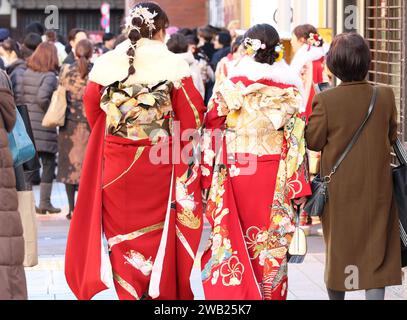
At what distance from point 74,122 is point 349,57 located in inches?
221

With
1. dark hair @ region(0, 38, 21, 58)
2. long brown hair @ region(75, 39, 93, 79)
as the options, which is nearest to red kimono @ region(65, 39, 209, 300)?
long brown hair @ region(75, 39, 93, 79)

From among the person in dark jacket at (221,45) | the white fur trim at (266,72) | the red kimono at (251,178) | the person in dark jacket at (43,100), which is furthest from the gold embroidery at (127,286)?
the person in dark jacket at (221,45)

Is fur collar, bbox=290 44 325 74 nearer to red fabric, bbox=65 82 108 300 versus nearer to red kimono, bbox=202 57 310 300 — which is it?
red kimono, bbox=202 57 310 300

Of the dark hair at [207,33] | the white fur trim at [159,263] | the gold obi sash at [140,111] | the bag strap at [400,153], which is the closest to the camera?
the bag strap at [400,153]

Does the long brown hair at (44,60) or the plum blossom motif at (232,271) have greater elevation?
the long brown hair at (44,60)

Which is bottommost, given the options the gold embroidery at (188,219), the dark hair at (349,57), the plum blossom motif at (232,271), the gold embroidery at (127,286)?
the gold embroidery at (127,286)

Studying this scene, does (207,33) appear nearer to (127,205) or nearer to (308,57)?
(308,57)

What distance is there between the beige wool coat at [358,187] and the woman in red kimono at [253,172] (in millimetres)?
577

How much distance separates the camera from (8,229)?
618cm

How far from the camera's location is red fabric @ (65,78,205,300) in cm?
725

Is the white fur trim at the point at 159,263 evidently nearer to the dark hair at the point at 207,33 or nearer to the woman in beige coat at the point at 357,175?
the woman in beige coat at the point at 357,175

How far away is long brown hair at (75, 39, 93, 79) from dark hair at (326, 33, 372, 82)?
530 centimetres

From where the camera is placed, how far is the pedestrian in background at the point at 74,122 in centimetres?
1170

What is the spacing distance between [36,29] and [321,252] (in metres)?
11.6
